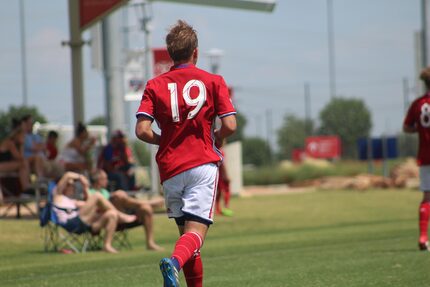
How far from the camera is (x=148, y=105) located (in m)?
7.26

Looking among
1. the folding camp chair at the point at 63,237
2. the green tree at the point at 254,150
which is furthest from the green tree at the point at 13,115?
the folding camp chair at the point at 63,237

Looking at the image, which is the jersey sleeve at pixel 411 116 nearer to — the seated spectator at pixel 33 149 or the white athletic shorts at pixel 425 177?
the white athletic shorts at pixel 425 177

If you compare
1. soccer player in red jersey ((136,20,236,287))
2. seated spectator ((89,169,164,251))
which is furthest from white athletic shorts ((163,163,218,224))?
seated spectator ((89,169,164,251))

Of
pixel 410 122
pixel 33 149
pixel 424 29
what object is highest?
pixel 424 29

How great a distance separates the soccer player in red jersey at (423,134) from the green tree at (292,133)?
4867 centimetres

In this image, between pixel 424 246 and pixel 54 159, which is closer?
pixel 424 246

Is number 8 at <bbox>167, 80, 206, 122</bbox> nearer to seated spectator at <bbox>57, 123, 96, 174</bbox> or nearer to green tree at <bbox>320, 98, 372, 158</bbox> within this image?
seated spectator at <bbox>57, 123, 96, 174</bbox>

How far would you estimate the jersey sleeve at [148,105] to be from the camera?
7230mm

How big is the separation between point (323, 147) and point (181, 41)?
171 feet

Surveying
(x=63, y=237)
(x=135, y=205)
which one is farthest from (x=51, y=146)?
(x=135, y=205)

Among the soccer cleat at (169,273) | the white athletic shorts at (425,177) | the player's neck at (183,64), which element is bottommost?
the soccer cleat at (169,273)

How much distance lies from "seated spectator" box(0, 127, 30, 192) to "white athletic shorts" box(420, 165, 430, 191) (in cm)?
946

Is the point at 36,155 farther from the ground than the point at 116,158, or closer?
farther from the ground

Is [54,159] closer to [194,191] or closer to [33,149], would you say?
[33,149]
